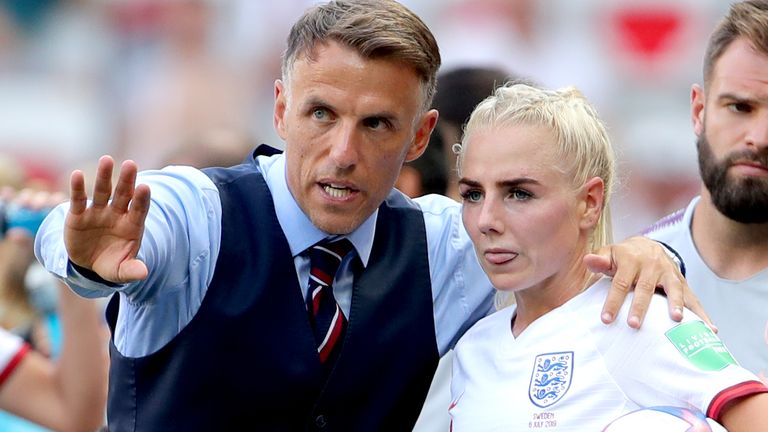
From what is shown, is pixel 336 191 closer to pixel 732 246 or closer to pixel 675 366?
pixel 675 366

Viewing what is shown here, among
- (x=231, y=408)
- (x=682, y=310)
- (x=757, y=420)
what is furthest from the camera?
(x=231, y=408)

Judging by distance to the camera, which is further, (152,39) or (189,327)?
(152,39)

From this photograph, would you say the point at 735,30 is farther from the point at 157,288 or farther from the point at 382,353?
the point at 157,288

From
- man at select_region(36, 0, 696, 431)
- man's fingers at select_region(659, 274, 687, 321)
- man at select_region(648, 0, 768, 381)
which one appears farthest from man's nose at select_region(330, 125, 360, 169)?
man at select_region(648, 0, 768, 381)

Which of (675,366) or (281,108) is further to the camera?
(281,108)

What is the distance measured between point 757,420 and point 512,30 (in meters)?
5.26

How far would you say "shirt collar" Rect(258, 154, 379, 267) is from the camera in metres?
3.05

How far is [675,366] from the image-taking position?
8.54ft

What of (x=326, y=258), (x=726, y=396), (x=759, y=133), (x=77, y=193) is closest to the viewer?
(x=77, y=193)

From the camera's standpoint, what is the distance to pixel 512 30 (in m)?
7.58

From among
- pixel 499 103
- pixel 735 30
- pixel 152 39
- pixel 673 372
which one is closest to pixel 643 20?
pixel 152 39

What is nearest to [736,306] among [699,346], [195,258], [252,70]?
[699,346]

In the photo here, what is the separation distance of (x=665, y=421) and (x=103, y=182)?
1215mm

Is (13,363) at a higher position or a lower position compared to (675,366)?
lower
